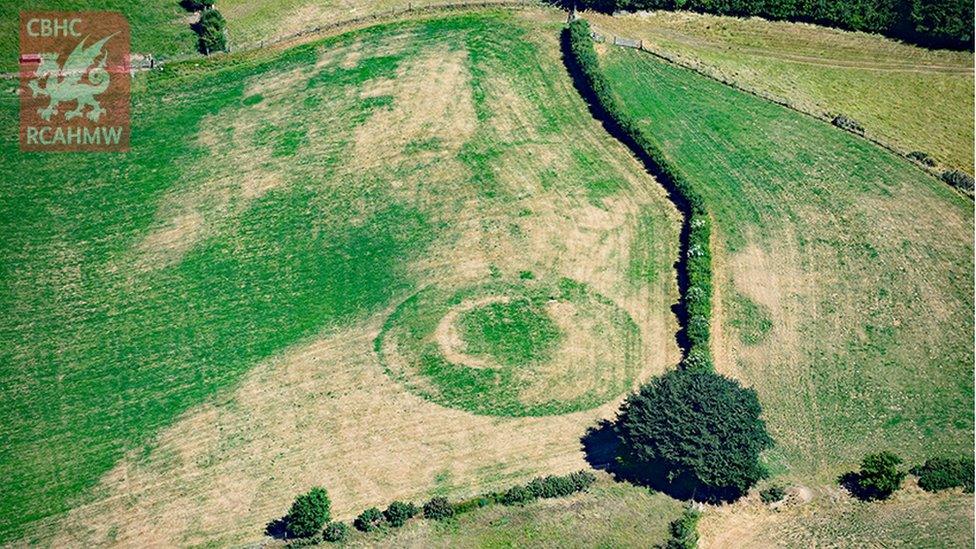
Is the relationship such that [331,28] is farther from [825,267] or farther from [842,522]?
[842,522]

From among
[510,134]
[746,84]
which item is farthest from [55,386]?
[746,84]

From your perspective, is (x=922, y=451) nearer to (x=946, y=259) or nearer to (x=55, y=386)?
(x=946, y=259)

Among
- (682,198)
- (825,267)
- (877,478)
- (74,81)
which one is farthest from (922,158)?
(74,81)

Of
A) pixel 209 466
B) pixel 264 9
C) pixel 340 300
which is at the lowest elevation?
pixel 209 466

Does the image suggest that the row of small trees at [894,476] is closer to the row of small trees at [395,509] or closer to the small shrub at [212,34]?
the row of small trees at [395,509]

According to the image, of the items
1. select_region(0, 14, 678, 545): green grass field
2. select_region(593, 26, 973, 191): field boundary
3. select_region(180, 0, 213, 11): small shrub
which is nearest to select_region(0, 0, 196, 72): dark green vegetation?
select_region(180, 0, 213, 11): small shrub

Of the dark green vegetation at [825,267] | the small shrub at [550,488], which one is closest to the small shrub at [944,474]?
the dark green vegetation at [825,267]
